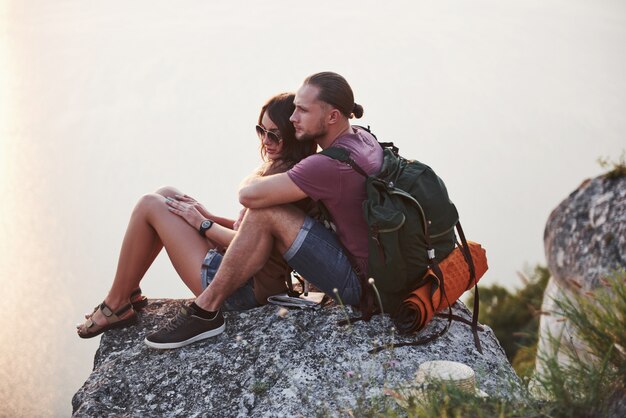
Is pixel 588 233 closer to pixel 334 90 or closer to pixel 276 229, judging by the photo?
pixel 334 90

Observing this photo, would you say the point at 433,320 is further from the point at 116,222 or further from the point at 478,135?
the point at 478,135

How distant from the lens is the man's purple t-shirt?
13.3 feet

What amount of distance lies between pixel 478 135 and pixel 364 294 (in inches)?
1485

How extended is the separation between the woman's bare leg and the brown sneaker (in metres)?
0.34

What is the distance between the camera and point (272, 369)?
420 centimetres

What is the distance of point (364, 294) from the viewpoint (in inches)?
171

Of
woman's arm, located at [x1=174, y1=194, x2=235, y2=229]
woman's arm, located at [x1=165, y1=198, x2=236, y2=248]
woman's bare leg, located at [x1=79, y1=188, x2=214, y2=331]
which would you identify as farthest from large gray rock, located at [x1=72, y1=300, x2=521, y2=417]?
woman's arm, located at [x1=174, y1=194, x2=235, y2=229]

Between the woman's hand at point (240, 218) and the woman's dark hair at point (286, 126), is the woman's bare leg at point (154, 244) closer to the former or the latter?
the woman's hand at point (240, 218)

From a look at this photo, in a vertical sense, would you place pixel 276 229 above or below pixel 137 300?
above

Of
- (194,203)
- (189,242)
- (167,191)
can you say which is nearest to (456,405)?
(189,242)

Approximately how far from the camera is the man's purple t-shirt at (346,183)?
13.3 feet

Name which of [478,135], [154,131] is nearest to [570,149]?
[478,135]

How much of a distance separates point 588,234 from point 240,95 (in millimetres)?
28040

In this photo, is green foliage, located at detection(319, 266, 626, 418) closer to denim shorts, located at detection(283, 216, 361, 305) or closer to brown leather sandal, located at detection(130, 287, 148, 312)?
denim shorts, located at detection(283, 216, 361, 305)
